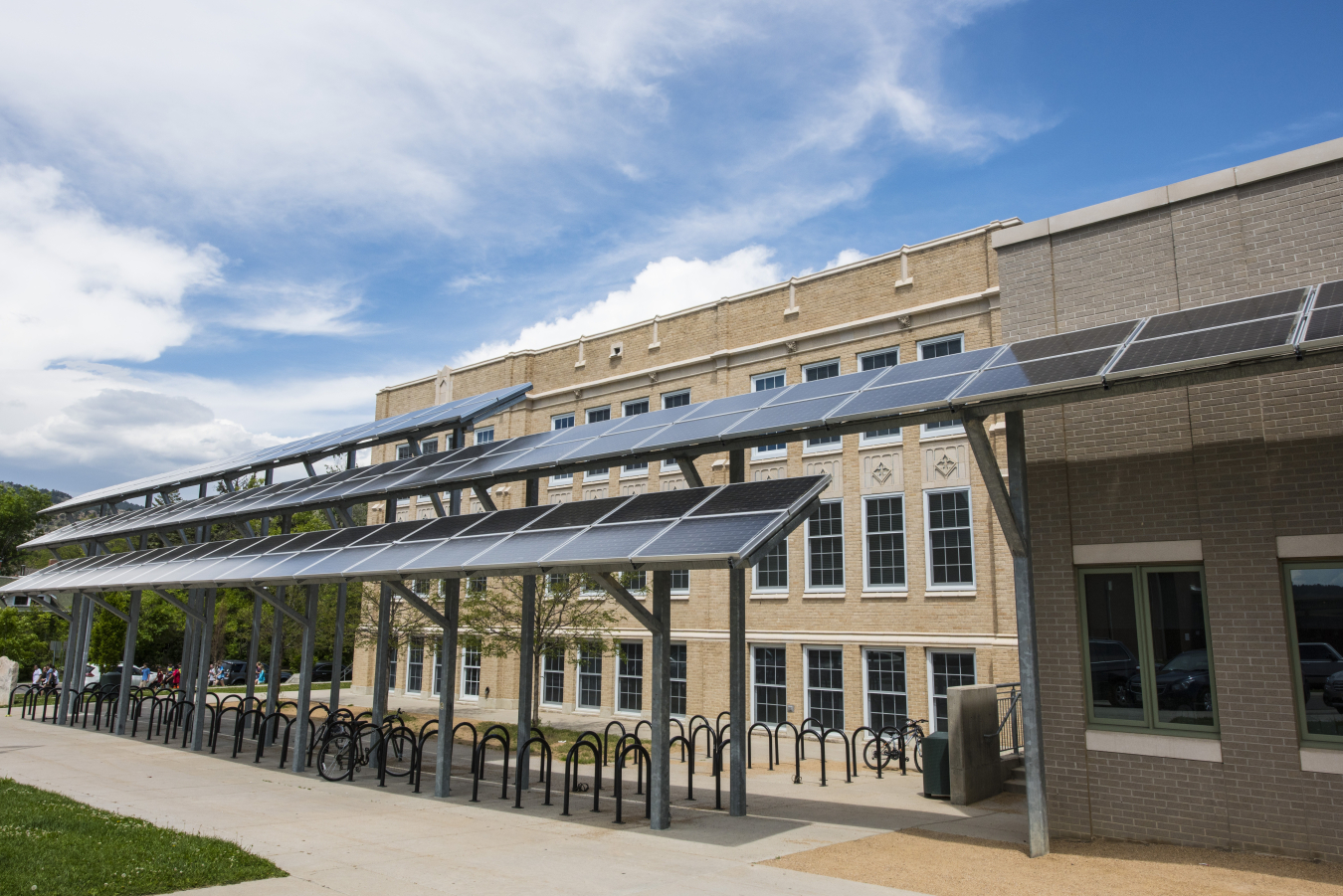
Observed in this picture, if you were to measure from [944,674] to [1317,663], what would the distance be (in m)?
13.6

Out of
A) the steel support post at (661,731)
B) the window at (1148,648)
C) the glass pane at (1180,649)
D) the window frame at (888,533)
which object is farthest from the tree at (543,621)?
the glass pane at (1180,649)

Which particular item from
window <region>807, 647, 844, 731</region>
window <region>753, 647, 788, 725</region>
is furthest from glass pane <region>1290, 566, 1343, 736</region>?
window <region>753, 647, 788, 725</region>

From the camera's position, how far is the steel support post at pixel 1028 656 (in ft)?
30.2

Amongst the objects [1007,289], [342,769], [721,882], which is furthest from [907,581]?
[721,882]

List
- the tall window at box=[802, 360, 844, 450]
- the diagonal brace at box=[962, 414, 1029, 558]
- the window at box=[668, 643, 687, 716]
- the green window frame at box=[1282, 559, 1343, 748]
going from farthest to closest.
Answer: the window at box=[668, 643, 687, 716]
the tall window at box=[802, 360, 844, 450]
the diagonal brace at box=[962, 414, 1029, 558]
the green window frame at box=[1282, 559, 1343, 748]

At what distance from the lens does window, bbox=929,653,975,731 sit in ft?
70.5

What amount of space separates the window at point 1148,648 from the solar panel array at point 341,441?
38.6 feet

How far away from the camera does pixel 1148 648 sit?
970cm

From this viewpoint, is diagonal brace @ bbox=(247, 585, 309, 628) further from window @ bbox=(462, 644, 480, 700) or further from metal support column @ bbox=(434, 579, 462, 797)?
window @ bbox=(462, 644, 480, 700)

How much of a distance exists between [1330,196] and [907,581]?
14.5m

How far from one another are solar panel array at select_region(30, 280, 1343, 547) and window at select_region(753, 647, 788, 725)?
11.7 metres

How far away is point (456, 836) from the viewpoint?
32.8ft

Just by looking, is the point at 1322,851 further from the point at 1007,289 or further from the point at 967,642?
the point at 967,642

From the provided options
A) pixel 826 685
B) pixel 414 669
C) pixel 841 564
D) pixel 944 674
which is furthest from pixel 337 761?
pixel 414 669
